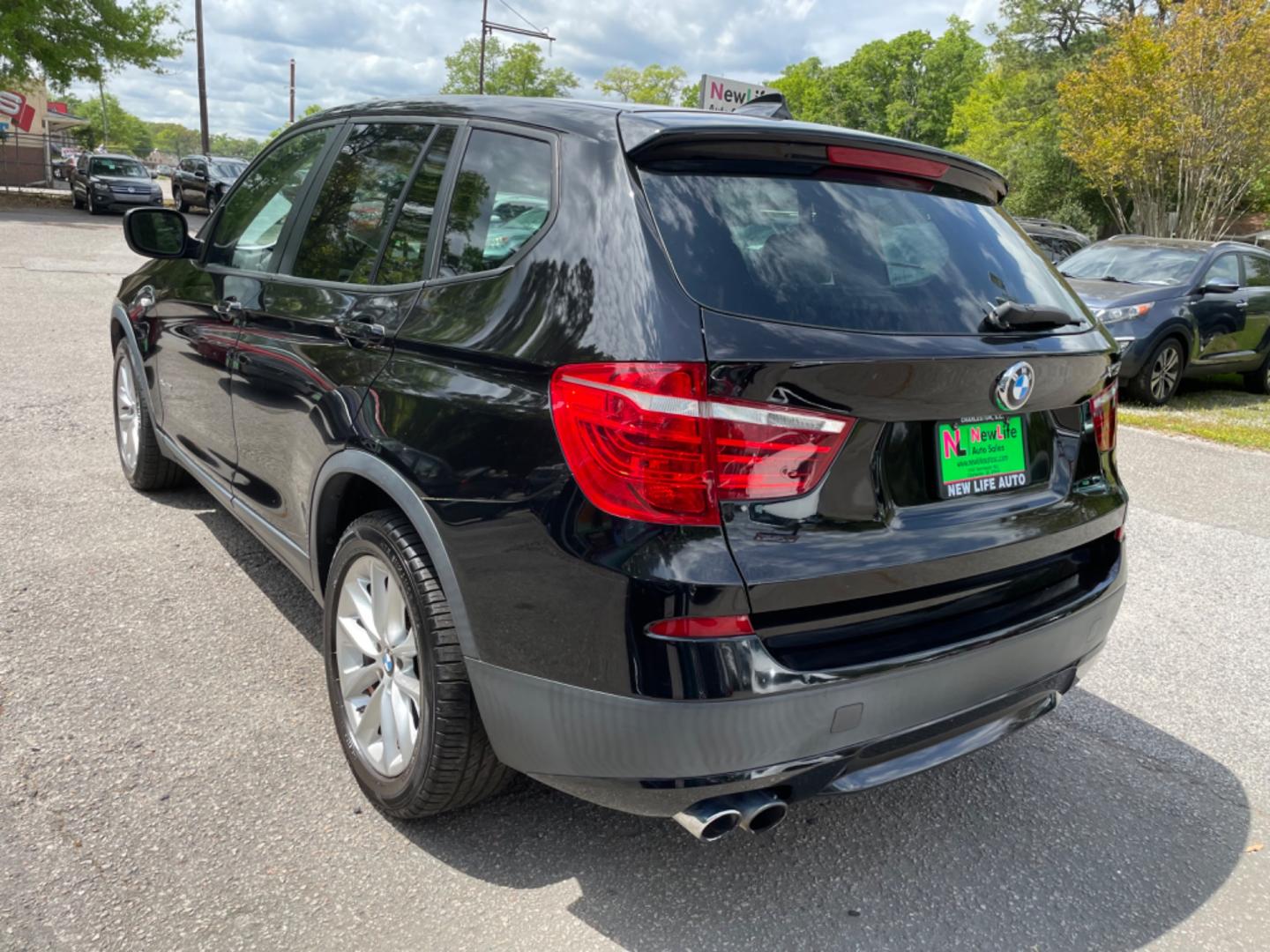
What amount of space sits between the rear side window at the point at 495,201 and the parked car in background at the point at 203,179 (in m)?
25.7

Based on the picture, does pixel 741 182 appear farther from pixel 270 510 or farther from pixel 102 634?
pixel 102 634

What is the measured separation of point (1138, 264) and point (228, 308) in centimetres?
1012

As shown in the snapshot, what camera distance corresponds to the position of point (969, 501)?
2.27m

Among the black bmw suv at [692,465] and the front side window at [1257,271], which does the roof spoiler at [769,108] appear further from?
the front side window at [1257,271]

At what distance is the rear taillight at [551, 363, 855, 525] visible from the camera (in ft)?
Result: 6.31

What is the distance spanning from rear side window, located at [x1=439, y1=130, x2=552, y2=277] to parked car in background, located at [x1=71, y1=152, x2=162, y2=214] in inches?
1088

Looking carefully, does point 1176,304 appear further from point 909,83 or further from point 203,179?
point 909,83

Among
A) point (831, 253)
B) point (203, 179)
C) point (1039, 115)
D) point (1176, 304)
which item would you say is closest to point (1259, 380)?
point (1176, 304)

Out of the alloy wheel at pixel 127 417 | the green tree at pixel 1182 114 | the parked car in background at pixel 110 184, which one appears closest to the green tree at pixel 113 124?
the parked car in background at pixel 110 184

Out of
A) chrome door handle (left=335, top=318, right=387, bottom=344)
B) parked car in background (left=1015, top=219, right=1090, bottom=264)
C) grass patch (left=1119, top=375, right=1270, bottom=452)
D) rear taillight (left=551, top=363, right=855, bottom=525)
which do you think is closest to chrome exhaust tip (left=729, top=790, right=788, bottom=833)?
rear taillight (left=551, top=363, right=855, bottom=525)

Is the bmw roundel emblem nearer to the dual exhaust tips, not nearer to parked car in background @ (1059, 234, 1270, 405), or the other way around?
the dual exhaust tips

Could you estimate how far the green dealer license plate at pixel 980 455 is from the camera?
2211mm

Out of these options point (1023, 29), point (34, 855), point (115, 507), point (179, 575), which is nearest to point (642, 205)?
point (34, 855)

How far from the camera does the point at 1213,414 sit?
33.2 ft
